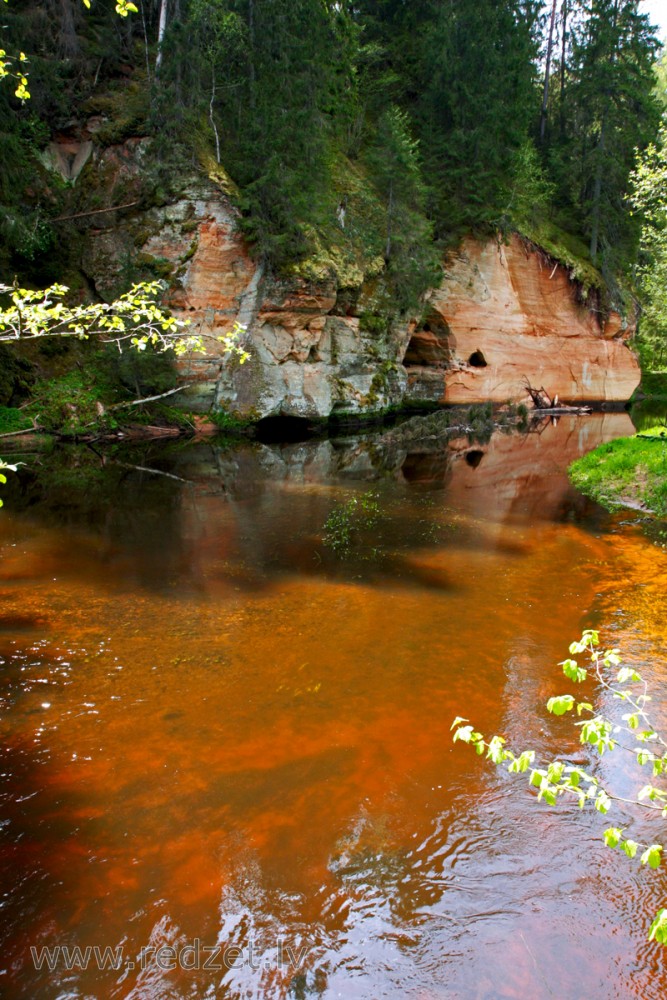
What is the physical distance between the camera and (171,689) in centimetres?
578

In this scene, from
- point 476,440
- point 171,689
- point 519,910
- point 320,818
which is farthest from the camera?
point 476,440

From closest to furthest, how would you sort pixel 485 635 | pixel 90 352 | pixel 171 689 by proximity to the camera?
pixel 171 689
pixel 485 635
pixel 90 352

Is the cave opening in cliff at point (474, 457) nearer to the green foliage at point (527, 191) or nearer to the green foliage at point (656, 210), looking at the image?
the green foliage at point (656, 210)

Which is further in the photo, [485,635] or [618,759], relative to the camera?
[485,635]

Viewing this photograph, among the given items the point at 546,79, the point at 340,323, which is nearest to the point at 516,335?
the point at 340,323

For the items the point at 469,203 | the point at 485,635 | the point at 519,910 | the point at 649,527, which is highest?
the point at 469,203

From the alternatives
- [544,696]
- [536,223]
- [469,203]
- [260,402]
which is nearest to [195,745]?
[544,696]

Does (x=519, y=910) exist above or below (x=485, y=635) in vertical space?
below

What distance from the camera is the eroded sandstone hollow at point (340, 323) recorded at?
23.8 meters

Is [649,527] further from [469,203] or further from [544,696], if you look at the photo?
[469,203]

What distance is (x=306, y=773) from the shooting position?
4641 millimetres

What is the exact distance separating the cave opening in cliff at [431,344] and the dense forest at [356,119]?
11.8 ft

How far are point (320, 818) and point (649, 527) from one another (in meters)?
9.69

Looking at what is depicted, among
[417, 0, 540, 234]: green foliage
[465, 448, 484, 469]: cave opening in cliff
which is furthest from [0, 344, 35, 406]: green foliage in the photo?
[417, 0, 540, 234]: green foliage
